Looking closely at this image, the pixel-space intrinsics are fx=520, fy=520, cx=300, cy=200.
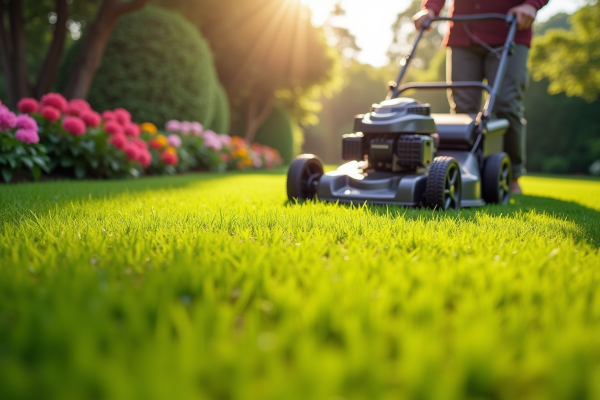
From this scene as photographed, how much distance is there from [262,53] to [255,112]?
2.05 meters

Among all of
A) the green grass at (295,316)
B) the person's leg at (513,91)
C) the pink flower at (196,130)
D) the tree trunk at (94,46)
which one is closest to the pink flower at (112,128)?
the tree trunk at (94,46)

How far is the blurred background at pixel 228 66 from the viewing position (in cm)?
820

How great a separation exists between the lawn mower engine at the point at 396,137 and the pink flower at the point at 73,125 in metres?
3.05

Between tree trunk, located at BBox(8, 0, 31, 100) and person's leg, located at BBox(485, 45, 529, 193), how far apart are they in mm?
6866

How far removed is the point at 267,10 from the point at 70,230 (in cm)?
1299

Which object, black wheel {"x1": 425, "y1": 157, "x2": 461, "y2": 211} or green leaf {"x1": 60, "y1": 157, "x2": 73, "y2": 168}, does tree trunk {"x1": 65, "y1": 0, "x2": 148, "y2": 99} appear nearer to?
green leaf {"x1": 60, "y1": 157, "x2": 73, "y2": 168}

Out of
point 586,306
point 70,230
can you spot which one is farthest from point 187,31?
point 586,306

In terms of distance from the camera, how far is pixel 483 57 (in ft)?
15.9

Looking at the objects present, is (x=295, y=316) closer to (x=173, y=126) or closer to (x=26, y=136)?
(x=26, y=136)

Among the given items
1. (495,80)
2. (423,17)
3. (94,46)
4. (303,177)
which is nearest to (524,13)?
(495,80)

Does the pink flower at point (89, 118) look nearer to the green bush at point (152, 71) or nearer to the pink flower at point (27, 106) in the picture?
the pink flower at point (27, 106)

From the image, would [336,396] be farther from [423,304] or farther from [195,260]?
[195,260]

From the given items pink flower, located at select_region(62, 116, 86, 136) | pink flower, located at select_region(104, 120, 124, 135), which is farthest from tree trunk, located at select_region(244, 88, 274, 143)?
pink flower, located at select_region(62, 116, 86, 136)

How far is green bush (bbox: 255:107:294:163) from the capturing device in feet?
56.9
